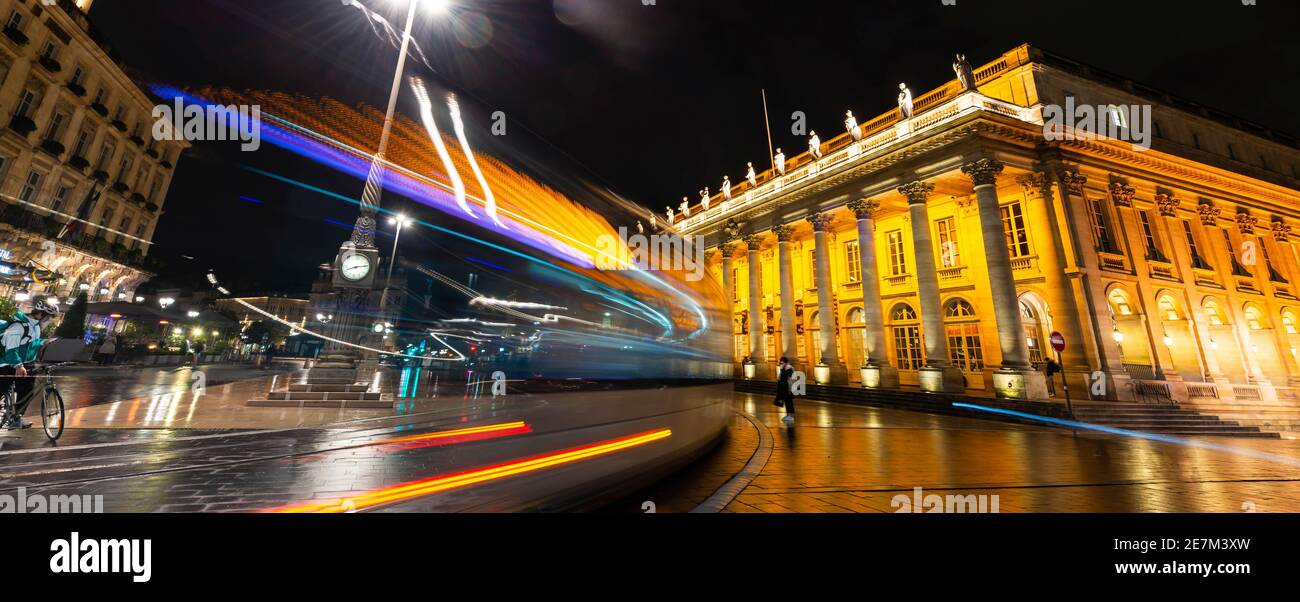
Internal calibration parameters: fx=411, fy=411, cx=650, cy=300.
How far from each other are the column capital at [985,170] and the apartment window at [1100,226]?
666 cm

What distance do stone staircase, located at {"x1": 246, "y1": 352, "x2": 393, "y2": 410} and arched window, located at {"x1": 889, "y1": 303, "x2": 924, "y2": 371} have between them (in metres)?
23.9

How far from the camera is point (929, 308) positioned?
60.5 ft

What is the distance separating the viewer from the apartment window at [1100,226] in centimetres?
1959

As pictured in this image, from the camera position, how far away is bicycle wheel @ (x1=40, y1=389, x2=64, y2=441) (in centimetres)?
527

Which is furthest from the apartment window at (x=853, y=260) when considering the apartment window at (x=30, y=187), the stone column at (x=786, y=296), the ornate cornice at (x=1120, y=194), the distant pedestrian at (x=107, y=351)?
the apartment window at (x=30, y=187)

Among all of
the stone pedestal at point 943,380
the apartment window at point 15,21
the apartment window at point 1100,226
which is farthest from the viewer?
the apartment window at point 1100,226

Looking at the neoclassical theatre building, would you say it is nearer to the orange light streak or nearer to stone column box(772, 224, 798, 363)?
stone column box(772, 224, 798, 363)

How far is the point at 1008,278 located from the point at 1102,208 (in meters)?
9.05

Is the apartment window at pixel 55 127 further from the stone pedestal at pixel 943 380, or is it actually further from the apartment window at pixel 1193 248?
the apartment window at pixel 1193 248

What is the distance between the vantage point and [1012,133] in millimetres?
18484

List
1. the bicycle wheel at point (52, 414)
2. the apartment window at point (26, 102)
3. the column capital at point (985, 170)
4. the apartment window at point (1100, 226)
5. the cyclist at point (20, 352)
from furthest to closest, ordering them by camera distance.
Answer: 1. the apartment window at point (26, 102)
2. the apartment window at point (1100, 226)
3. the column capital at point (985, 170)
4. the cyclist at point (20, 352)
5. the bicycle wheel at point (52, 414)

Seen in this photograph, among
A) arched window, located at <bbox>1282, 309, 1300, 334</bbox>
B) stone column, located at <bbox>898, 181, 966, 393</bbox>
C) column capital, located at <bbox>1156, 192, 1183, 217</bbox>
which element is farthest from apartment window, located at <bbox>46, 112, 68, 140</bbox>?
arched window, located at <bbox>1282, 309, 1300, 334</bbox>

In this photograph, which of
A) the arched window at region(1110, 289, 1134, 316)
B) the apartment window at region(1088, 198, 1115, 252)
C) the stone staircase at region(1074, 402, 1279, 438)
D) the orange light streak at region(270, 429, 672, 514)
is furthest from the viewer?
the apartment window at region(1088, 198, 1115, 252)

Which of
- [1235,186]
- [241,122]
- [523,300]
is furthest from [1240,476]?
[1235,186]
